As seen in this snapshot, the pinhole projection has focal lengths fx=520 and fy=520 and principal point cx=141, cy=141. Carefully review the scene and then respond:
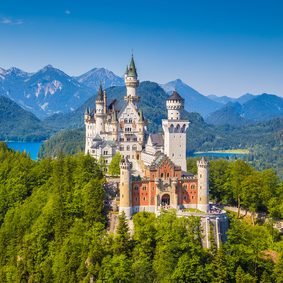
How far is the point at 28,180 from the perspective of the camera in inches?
3307

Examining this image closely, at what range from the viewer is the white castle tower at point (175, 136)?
83.7 m

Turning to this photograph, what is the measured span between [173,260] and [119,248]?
6.96m

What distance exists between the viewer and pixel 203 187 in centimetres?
7100

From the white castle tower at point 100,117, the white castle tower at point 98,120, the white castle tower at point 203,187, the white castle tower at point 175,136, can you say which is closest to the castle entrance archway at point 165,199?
the white castle tower at point 203,187

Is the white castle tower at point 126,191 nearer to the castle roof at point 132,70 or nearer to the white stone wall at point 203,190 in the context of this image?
the white stone wall at point 203,190

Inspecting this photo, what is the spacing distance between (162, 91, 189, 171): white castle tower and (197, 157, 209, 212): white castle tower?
39.9ft

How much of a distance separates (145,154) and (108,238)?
26.8 m

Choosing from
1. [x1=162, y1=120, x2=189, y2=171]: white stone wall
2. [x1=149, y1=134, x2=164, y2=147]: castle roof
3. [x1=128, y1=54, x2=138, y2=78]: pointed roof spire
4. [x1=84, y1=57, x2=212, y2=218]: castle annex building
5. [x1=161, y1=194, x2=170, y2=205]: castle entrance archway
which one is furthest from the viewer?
[x1=128, y1=54, x2=138, y2=78]: pointed roof spire

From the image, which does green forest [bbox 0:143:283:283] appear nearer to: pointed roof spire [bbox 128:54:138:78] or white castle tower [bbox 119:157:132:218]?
white castle tower [bbox 119:157:132:218]

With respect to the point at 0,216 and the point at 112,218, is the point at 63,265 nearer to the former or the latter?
the point at 112,218

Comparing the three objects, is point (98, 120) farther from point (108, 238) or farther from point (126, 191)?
point (108, 238)

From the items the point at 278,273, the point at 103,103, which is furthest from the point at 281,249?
the point at 103,103

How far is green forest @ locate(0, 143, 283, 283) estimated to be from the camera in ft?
201

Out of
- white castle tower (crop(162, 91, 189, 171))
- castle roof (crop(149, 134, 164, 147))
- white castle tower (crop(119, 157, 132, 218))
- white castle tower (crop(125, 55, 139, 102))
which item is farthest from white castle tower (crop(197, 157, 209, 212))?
white castle tower (crop(125, 55, 139, 102))
